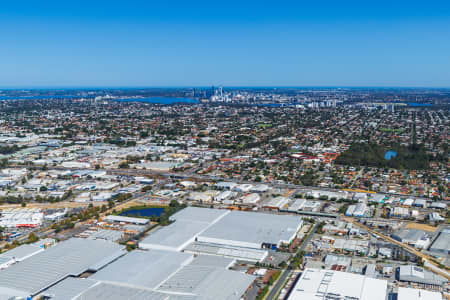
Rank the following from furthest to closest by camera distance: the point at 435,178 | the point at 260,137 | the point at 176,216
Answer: the point at 260,137, the point at 435,178, the point at 176,216

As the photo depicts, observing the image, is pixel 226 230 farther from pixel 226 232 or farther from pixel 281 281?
pixel 281 281

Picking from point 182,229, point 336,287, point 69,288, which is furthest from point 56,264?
point 336,287

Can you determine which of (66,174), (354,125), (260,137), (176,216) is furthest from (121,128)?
(176,216)

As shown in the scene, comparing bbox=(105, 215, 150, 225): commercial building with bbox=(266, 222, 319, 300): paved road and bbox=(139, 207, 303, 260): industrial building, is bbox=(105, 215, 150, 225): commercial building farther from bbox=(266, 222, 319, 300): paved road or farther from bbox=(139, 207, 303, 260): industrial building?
bbox=(266, 222, 319, 300): paved road

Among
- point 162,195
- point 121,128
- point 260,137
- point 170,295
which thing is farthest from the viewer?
point 121,128

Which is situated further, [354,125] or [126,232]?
[354,125]

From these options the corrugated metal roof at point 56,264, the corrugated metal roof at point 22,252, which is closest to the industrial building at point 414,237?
the corrugated metal roof at point 56,264

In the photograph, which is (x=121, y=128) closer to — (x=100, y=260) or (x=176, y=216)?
(x=176, y=216)
